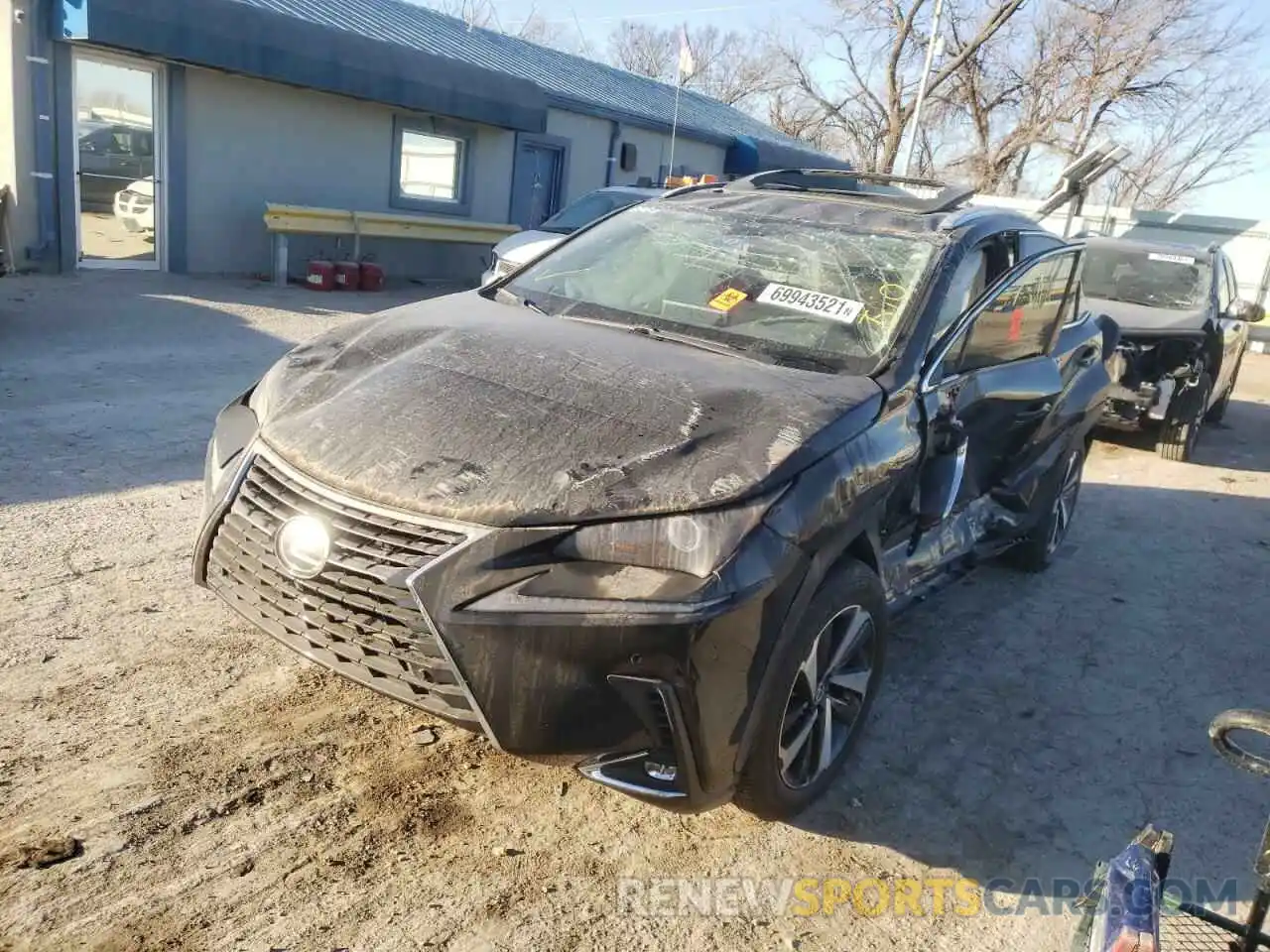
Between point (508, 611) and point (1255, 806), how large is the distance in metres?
2.81

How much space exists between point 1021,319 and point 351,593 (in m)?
3.12

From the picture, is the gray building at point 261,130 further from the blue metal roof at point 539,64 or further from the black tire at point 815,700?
the black tire at point 815,700

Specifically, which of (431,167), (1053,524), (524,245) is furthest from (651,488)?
(431,167)

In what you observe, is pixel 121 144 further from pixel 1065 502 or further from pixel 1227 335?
pixel 1227 335

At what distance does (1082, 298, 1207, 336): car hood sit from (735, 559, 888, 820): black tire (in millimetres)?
6403

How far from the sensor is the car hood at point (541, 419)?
2.56 meters

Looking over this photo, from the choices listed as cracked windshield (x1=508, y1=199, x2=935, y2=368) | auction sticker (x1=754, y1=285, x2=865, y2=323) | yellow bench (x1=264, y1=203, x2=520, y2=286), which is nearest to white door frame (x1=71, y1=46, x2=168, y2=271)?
yellow bench (x1=264, y1=203, x2=520, y2=286)

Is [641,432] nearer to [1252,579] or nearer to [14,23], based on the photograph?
[1252,579]

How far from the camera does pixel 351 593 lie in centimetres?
253

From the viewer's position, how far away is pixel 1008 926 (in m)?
2.81

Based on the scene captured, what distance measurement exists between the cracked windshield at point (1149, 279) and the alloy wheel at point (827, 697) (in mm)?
7476

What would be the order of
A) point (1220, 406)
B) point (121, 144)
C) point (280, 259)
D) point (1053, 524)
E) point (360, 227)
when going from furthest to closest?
1. point (360, 227)
2. point (280, 259)
3. point (121, 144)
4. point (1220, 406)
5. point (1053, 524)

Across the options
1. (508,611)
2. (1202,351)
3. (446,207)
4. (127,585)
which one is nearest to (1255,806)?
(508,611)

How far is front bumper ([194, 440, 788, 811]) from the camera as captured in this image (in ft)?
7.82
